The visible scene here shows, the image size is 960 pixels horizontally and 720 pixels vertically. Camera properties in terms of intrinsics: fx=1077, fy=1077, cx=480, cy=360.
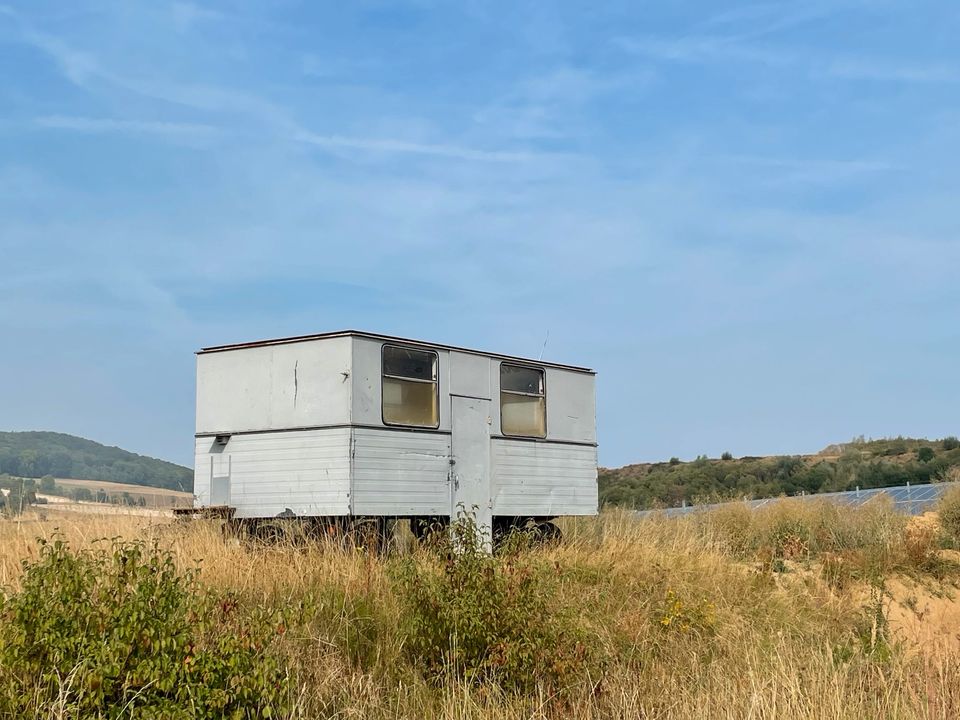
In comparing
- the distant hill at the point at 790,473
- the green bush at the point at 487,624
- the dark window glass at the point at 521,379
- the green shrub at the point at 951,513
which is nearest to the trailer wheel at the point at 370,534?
the dark window glass at the point at 521,379

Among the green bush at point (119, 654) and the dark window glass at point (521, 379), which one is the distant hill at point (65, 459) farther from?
the green bush at point (119, 654)

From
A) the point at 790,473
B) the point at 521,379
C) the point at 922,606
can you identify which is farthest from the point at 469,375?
the point at 790,473

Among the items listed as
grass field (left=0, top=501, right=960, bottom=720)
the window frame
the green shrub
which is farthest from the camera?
the green shrub

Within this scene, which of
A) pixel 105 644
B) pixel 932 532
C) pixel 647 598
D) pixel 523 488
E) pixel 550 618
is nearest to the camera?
pixel 105 644

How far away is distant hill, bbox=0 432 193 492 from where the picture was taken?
8062 cm

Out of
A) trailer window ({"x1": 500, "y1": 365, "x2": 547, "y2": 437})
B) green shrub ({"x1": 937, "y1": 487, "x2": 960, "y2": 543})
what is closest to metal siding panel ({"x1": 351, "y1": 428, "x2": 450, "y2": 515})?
trailer window ({"x1": 500, "y1": 365, "x2": 547, "y2": 437})

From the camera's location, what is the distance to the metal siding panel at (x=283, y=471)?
13250 millimetres

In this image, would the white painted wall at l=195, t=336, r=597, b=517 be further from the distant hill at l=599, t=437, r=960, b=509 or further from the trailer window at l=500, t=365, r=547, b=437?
the distant hill at l=599, t=437, r=960, b=509

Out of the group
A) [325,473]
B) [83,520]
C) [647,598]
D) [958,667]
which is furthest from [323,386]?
[958,667]

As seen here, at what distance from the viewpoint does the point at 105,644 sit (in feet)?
21.2

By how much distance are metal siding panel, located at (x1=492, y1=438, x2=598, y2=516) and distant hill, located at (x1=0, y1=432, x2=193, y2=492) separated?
54909 millimetres

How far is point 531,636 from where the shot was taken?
336 inches

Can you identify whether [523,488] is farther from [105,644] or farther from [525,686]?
[105,644]

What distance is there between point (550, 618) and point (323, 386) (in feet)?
18.4
